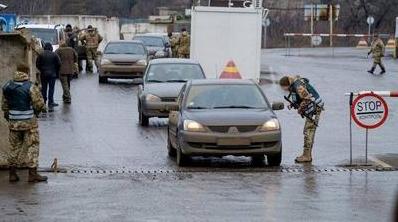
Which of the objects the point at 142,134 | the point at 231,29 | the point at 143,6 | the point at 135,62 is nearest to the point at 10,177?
the point at 142,134

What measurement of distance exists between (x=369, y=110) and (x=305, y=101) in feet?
3.69

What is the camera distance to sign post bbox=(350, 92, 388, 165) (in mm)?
16125

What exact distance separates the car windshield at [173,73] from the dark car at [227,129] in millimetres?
6397

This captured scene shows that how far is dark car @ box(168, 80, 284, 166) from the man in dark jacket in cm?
857

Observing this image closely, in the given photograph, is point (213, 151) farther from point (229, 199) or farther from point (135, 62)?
point (135, 62)

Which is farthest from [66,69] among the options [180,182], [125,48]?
[180,182]

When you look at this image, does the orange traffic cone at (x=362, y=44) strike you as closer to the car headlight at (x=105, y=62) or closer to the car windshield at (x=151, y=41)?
the car windshield at (x=151, y=41)

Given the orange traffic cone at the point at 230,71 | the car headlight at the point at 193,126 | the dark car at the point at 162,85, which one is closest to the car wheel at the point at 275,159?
the car headlight at the point at 193,126

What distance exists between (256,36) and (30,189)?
61.1 ft

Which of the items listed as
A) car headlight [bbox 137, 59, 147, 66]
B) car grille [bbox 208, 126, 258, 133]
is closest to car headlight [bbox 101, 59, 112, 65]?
car headlight [bbox 137, 59, 147, 66]

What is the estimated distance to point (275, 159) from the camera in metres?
15.5

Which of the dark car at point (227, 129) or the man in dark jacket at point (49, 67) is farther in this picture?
the man in dark jacket at point (49, 67)

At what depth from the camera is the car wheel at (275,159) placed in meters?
15.4

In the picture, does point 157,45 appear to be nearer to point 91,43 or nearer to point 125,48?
point 91,43
